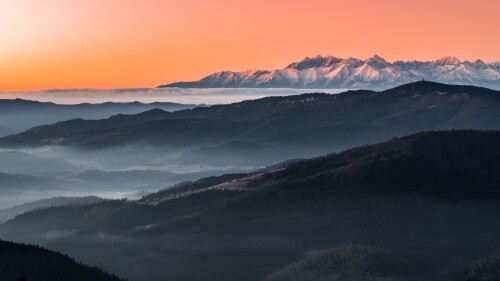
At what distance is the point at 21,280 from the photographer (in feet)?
508

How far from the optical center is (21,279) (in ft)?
507

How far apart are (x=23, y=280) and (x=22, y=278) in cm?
85

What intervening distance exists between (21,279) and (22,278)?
0.88 feet

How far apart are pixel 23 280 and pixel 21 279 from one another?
0.68m

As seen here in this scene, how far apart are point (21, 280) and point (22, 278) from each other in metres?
0.67

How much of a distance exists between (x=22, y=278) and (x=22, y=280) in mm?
304

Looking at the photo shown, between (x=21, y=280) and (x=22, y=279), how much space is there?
0.97 metres

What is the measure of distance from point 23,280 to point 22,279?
117 centimetres

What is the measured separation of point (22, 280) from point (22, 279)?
0.31 metres

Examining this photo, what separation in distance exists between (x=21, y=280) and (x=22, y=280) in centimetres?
69

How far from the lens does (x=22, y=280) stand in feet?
506

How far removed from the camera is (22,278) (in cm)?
15438
